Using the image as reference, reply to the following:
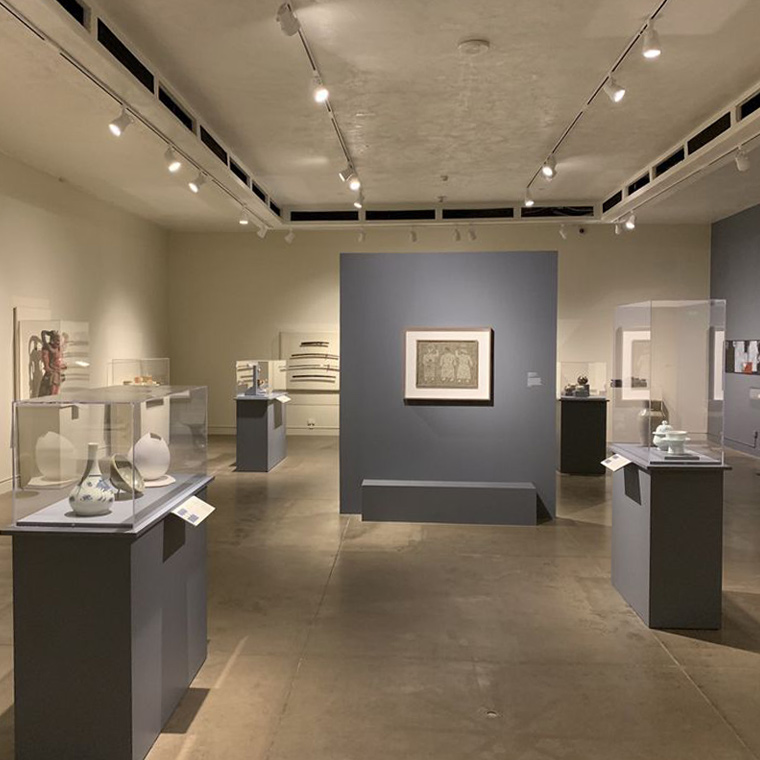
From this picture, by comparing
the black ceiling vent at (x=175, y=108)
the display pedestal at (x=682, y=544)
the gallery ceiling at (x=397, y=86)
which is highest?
the gallery ceiling at (x=397, y=86)

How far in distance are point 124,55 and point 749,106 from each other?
501cm

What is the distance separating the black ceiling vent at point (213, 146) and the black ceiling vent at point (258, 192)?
5.23ft

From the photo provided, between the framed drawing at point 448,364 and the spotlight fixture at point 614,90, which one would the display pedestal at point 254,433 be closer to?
the framed drawing at point 448,364

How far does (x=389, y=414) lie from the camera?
6.89 m

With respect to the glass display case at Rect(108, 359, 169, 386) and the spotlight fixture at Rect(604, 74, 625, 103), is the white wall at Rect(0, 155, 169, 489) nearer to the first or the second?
the glass display case at Rect(108, 359, 169, 386)

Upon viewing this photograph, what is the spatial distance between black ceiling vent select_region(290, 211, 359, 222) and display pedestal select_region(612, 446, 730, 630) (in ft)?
27.4

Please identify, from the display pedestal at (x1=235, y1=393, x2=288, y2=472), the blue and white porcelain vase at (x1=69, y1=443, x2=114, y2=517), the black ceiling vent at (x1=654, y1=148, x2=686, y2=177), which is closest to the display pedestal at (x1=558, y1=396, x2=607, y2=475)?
the black ceiling vent at (x1=654, y1=148, x2=686, y2=177)

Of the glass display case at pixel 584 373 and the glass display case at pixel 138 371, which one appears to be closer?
the glass display case at pixel 138 371

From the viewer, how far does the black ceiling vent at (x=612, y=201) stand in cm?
1023

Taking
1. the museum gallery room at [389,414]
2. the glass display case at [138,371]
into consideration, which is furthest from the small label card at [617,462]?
the glass display case at [138,371]

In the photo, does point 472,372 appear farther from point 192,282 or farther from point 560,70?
point 192,282

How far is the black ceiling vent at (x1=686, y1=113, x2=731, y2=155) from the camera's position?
6715 millimetres

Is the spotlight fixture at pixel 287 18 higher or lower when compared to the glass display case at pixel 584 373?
higher

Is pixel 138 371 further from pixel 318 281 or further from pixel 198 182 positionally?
→ pixel 198 182
